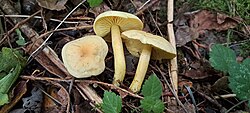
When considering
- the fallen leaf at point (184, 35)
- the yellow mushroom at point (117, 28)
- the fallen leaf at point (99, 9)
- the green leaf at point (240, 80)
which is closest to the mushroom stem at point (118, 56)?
the yellow mushroom at point (117, 28)

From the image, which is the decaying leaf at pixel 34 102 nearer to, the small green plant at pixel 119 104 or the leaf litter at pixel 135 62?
the leaf litter at pixel 135 62

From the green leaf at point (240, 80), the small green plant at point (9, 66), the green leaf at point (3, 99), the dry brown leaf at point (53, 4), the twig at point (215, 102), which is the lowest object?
the twig at point (215, 102)

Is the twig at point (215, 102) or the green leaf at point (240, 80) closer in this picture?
the green leaf at point (240, 80)

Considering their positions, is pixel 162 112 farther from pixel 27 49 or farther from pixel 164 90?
pixel 27 49

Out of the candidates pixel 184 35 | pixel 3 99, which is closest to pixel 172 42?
pixel 184 35

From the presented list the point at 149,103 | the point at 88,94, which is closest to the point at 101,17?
the point at 88,94

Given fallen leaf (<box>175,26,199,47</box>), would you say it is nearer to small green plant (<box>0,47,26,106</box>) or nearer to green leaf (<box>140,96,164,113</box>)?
green leaf (<box>140,96,164,113</box>)

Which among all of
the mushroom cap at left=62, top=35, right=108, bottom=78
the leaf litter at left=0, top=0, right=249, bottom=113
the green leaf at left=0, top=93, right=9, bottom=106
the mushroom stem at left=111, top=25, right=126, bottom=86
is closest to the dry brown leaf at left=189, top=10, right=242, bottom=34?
the leaf litter at left=0, top=0, right=249, bottom=113

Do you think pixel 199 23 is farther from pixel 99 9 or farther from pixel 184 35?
pixel 99 9
